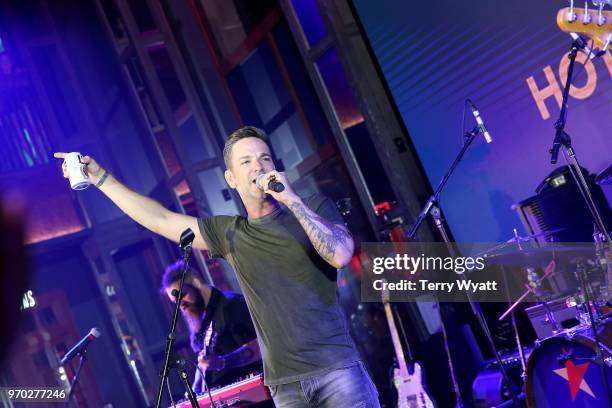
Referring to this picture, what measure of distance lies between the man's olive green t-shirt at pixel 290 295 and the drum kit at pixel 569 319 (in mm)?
1754

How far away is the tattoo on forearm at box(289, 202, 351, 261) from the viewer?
2.27 m

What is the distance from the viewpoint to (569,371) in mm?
3736

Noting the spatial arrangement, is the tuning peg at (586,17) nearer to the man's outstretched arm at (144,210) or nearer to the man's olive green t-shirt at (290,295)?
the man's olive green t-shirt at (290,295)

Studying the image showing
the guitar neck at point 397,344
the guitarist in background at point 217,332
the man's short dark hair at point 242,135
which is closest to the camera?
the man's short dark hair at point 242,135

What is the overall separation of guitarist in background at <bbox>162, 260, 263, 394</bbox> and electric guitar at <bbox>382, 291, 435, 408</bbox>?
111 centimetres

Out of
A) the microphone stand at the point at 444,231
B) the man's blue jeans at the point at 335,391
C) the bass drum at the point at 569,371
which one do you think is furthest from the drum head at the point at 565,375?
the man's blue jeans at the point at 335,391

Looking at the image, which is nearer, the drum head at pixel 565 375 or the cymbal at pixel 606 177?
the cymbal at pixel 606 177

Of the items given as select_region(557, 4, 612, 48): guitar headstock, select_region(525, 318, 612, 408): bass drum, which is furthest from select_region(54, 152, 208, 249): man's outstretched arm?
select_region(557, 4, 612, 48): guitar headstock

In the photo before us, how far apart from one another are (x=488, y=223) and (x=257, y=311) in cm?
308

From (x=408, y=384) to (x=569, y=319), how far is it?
153cm

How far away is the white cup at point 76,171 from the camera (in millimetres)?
2688

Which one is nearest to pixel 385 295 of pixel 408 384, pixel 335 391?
pixel 408 384

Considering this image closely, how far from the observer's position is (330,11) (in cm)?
564

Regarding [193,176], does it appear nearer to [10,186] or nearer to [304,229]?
[10,186]
